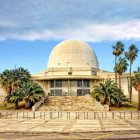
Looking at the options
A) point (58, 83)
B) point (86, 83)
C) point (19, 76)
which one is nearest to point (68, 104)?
point (19, 76)

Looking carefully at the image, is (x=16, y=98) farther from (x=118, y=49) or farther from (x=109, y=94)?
(x=118, y=49)

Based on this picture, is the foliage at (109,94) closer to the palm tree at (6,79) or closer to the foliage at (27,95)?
the foliage at (27,95)

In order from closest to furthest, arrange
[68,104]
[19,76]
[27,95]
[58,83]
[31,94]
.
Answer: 1. [27,95]
2. [31,94]
3. [68,104]
4. [19,76]
5. [58,83]

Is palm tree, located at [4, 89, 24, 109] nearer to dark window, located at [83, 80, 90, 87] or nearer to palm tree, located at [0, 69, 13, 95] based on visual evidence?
palm tree, located at [0, 69, 13, 95]

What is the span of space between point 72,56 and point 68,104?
38.2 meters

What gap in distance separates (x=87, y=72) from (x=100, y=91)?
112 feet

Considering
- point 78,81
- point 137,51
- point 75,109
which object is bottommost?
point 75,109

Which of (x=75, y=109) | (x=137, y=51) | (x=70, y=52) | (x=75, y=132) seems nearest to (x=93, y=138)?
(x=75, y=132)

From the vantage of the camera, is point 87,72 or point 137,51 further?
point 87,72

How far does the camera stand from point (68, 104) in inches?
2501

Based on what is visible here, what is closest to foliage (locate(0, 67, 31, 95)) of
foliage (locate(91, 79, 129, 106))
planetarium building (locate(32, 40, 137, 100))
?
planetarium building (locate(32, 40, 137, 100))

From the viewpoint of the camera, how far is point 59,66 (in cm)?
9969

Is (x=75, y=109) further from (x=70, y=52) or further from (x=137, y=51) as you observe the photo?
(x=70, y=52)

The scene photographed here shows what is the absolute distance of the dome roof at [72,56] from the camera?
→ 3922 inches
